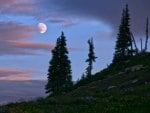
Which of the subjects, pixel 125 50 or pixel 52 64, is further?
pixel 125 50

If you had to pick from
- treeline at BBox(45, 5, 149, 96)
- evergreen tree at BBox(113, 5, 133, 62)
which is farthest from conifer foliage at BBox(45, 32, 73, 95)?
evergreen tree at BBox(113, 5, 133, 62)

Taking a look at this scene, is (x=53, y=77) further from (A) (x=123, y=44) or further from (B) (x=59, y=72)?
(A) (x=123, y=44)

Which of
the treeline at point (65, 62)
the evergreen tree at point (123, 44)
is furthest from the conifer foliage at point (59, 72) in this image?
the evergreen tree at point (123, 44)

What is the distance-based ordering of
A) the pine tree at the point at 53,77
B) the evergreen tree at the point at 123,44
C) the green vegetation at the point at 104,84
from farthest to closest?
1. the evergreen tree at the point at 123,44
2. the pine tree at the point at 53,77
3. the green vegetation at the point at 104,84

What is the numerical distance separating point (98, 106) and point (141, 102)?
327 cm

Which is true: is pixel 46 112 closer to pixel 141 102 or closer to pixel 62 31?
pixel 141 102

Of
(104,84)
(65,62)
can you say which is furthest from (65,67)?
(104,84)

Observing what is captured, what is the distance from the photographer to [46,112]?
2945cm

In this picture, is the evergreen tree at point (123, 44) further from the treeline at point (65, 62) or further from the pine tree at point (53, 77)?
the pine tree at point (53, 77)

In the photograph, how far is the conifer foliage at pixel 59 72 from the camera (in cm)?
9206

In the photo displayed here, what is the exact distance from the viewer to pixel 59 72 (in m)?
93.2

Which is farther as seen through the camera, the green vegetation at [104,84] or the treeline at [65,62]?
the treeline at [65,62]

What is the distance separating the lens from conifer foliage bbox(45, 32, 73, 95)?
302 ft

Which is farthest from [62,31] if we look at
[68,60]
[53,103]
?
[53,103]
